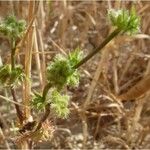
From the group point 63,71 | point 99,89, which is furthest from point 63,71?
point 99,89

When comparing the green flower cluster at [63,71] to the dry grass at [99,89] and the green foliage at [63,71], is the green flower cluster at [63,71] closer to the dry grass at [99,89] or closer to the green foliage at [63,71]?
the green foliage at [63,71]

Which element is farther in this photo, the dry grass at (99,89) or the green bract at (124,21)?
the dry grass at (99,89)

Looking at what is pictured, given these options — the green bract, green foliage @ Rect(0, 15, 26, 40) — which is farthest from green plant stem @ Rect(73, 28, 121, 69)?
green foliage @ Rect(0, 15, 26, 40)

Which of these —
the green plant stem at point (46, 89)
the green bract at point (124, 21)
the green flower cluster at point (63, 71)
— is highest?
the green bract at point (124, 21)

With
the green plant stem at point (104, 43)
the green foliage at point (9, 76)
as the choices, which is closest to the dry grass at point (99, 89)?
the green foliage at point (9, 76)

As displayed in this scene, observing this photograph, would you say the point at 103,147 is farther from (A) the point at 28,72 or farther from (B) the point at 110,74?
(A) the point at 28,72

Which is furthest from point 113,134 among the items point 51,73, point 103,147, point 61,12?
point 51,73

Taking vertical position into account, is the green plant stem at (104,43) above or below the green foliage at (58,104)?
above
